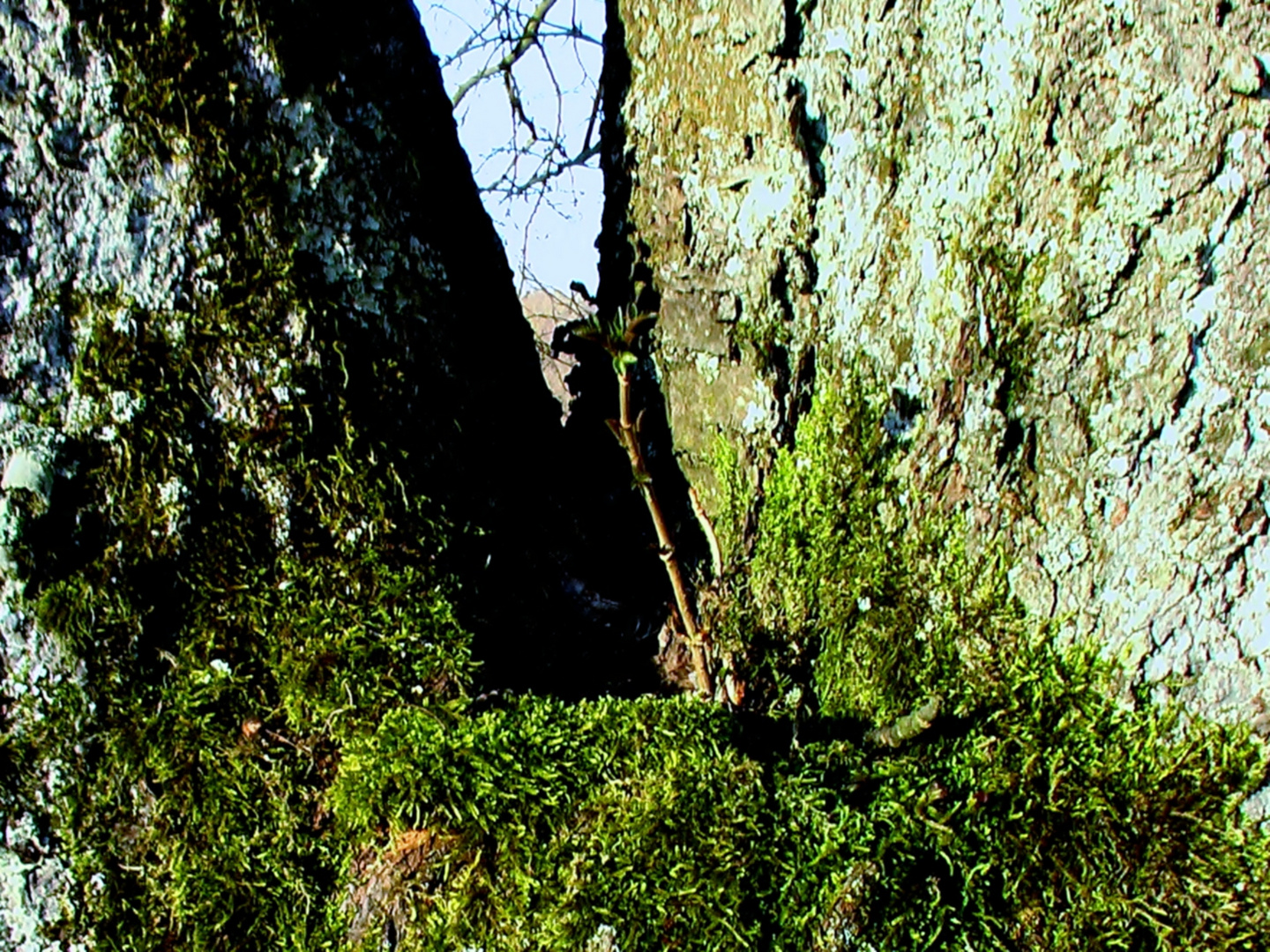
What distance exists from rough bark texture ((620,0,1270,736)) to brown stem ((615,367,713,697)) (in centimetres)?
21

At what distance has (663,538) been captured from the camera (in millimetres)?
1297

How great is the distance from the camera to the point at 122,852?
1.21 meters

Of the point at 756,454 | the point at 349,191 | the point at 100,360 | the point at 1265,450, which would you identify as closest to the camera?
the point at 1265,450

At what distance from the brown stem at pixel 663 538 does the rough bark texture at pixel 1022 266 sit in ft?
0.68

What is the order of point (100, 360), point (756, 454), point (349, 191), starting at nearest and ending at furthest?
point (100, 360)
point (349, 191)
point (756, 454)

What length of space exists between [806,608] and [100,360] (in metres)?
0.98

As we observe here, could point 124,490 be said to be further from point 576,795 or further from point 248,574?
point 576,795

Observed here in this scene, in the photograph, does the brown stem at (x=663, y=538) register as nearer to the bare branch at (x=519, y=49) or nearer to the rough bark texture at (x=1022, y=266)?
the rough bark texture at (x=1022, y=266)

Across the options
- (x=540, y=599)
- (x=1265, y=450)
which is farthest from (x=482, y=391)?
(x=1265, y=450)

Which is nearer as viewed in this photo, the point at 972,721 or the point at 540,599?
the point at 972,721

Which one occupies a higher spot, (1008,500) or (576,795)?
(1008,500)

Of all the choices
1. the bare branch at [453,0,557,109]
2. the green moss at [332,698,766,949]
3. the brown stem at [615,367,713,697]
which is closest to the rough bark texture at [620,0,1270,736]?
the brown stem at [615,367,713,697]

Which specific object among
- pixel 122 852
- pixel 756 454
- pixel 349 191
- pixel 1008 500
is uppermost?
pixel 349 191

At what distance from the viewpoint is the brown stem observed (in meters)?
1.25
